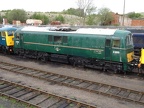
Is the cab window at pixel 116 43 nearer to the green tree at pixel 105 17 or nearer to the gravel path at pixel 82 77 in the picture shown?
the gravel path at pixel 82 77

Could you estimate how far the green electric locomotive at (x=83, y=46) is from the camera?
51.8 ft

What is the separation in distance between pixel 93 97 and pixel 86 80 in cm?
268

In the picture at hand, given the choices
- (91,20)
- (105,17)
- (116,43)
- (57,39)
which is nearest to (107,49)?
(116,43)

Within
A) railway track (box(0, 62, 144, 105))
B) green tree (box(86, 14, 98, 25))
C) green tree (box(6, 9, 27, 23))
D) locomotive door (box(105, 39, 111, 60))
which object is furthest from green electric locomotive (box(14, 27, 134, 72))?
green tree (box(6, 9, 27, 23))

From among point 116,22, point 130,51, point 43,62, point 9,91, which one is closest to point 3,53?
point 43,62

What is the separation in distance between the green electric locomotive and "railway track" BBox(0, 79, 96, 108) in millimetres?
6257

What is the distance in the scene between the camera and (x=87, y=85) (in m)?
13.8

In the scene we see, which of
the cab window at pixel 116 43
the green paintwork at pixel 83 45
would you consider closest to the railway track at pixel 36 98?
the green paintwork at pixel 83 45

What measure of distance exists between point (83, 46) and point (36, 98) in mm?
7233

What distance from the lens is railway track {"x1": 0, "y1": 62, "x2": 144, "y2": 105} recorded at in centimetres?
1183

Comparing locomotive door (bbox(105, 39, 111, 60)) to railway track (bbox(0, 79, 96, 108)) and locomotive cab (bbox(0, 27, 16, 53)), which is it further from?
locomotive cab (bbox(0, 27, 16, 53))

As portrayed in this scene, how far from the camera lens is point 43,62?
67.9 ft

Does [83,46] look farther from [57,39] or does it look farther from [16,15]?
[16,15]

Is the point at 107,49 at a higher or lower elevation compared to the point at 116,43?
lower
